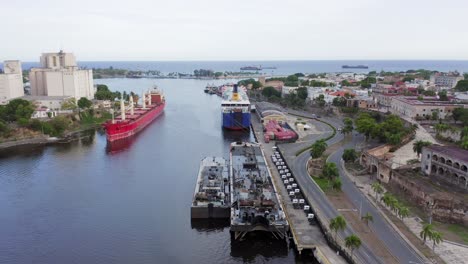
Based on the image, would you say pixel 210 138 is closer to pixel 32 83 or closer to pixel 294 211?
pixel 294 211

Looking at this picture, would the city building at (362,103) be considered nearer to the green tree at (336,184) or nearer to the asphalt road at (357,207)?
the asphalt road at (357,207)

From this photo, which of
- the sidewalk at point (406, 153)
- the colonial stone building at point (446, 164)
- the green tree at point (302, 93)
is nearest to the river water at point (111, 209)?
the colonial stone building at point (446, 164)

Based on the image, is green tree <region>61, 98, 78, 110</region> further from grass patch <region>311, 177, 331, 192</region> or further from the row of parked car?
grass patch <region>311, 177, 331, 192</region>

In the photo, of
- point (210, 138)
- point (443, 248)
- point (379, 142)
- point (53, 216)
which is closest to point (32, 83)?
point (210, 138)

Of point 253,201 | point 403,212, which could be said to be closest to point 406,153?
point 403,212

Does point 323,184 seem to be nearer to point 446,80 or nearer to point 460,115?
point 460,115

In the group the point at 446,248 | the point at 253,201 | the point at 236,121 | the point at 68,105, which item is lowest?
the point at 446,248
